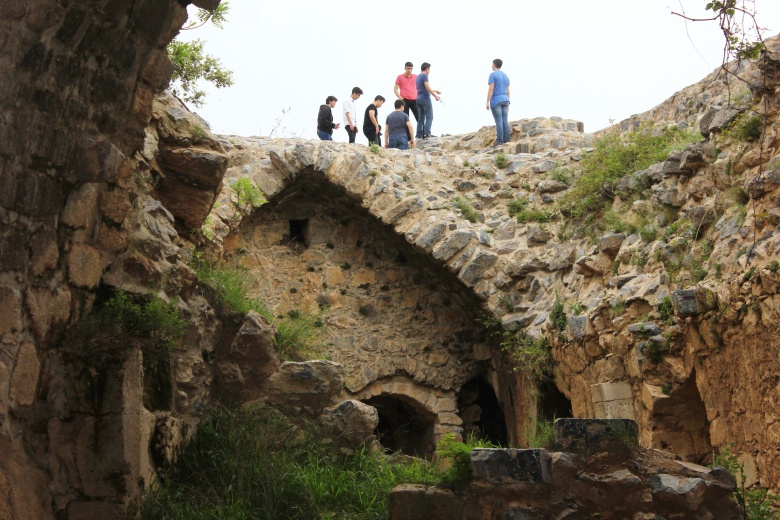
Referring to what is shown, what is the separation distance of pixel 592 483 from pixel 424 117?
30.8 feet

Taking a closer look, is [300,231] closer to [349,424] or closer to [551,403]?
[551,403]

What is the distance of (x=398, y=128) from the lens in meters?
12.9

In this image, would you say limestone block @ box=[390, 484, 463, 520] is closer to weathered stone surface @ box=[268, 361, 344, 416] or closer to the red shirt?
weathered stone surface @ box=[268, 361, 344, 416]

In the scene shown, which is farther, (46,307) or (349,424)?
(349,424)

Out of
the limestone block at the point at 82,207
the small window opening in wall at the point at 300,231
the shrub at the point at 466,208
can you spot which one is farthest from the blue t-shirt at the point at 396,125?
the limestone block at the point at 82,207

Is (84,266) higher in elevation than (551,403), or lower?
higher

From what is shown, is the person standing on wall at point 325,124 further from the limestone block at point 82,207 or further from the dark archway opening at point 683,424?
the limestone block at point 82,207

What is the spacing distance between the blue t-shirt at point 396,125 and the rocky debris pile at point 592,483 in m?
8.26

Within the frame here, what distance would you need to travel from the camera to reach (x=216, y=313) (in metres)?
7.45

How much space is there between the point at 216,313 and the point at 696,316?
12.1 ft

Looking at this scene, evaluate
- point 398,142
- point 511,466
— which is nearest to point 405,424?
point 398,142

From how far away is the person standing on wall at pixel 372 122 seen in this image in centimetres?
1303

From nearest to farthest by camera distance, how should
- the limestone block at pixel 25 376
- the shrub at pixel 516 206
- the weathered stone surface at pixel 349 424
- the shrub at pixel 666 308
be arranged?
the limestone block at pixel 25 376 < the weathered stone surface at pixel 349 424 < the shrub at pixel 666 308 < the shrub at pixel 516 206

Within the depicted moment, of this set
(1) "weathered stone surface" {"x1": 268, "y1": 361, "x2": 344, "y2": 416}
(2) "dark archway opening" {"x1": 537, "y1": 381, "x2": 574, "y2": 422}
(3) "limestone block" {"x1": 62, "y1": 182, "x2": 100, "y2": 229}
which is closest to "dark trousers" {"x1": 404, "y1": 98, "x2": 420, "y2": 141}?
(2) "dark archway opening" {"x1": 537, "y1": 381, "x2": 574, "y2": 422}
